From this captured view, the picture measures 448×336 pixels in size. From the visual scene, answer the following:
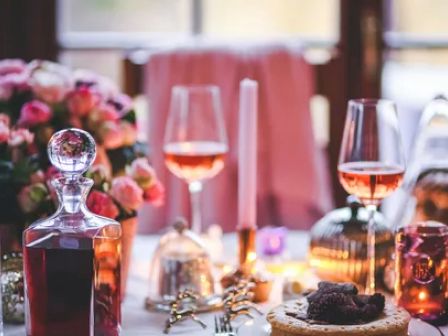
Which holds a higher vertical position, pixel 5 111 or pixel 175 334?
pixel 5 111

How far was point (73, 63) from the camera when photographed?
3.11 meters

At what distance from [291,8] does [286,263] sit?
151 cm

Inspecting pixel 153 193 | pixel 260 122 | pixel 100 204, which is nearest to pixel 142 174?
pixel 153 193

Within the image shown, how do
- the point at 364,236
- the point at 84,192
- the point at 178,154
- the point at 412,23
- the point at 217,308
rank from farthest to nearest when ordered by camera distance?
the point at 412,23 < the point at 178,154 < the point at 364,236 < the point at 217,308 < the point at 84,192

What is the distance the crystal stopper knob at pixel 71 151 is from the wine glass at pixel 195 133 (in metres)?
0.45

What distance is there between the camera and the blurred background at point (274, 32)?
3.00m

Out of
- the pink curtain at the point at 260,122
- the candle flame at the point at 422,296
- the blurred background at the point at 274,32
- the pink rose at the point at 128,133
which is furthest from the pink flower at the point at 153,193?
the blurred background at the point at 274,32

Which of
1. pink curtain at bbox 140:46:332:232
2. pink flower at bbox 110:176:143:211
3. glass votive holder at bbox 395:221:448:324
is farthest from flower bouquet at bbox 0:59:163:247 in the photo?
pink curtain at bbox 140:46:332:232

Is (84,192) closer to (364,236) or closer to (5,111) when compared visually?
(5,111)

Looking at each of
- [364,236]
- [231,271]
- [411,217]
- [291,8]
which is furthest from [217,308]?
[291,8]

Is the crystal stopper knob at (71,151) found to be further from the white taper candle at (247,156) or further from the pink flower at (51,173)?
the white taper candle at (247,156)

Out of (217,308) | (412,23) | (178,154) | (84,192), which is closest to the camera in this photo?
(84,192)

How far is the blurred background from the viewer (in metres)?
3.00

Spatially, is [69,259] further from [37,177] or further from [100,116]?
[100,116]
